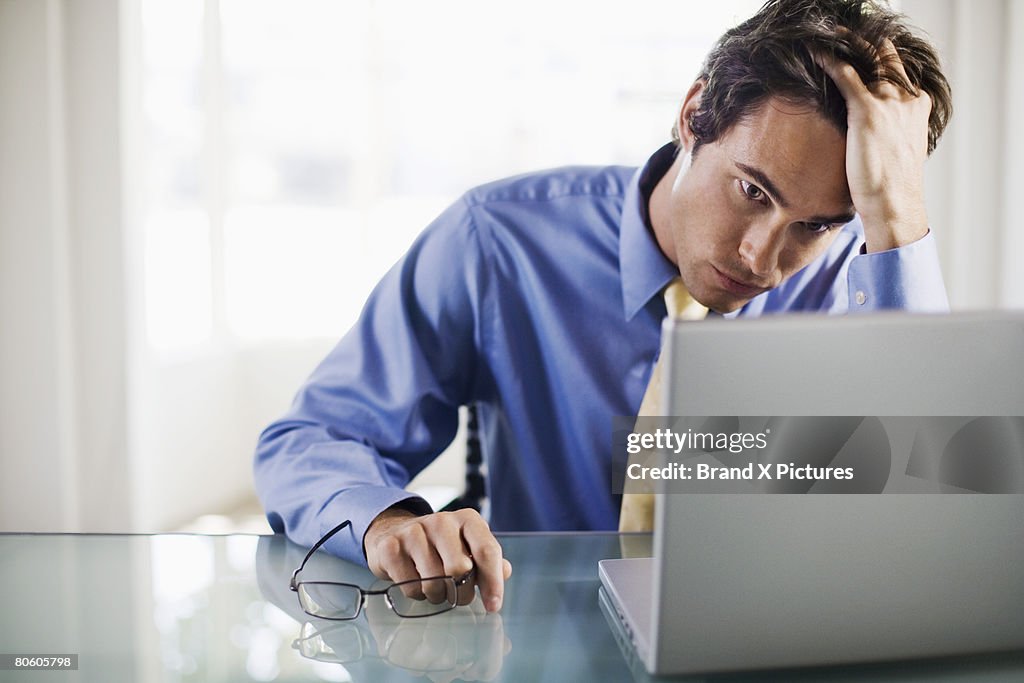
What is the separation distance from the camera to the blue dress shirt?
1.42 m

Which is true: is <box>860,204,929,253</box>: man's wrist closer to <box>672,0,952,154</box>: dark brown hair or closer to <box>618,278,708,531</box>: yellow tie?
<box>672,0,952,154</box>: dark brown hair

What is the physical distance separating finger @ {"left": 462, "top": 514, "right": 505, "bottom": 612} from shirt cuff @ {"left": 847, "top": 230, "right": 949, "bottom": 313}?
70 cm

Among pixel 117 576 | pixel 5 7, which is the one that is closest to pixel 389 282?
pixel 117 576

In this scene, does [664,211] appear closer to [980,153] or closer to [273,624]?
[273,624]

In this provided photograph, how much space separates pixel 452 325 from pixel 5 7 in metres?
2.03

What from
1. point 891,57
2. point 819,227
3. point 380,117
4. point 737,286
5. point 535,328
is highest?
point 891,57

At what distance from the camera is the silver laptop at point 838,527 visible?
59cm

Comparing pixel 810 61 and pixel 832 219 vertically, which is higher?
pixel 810 61

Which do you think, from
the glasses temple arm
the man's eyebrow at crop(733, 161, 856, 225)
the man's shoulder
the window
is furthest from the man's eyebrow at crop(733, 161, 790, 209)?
the window

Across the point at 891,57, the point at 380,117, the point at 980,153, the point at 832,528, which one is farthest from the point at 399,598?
the point at 380,117

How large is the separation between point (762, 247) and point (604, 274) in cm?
31

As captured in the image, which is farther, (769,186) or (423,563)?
(769,186)

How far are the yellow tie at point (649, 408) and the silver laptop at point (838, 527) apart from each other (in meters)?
0.67

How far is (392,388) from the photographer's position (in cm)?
138
